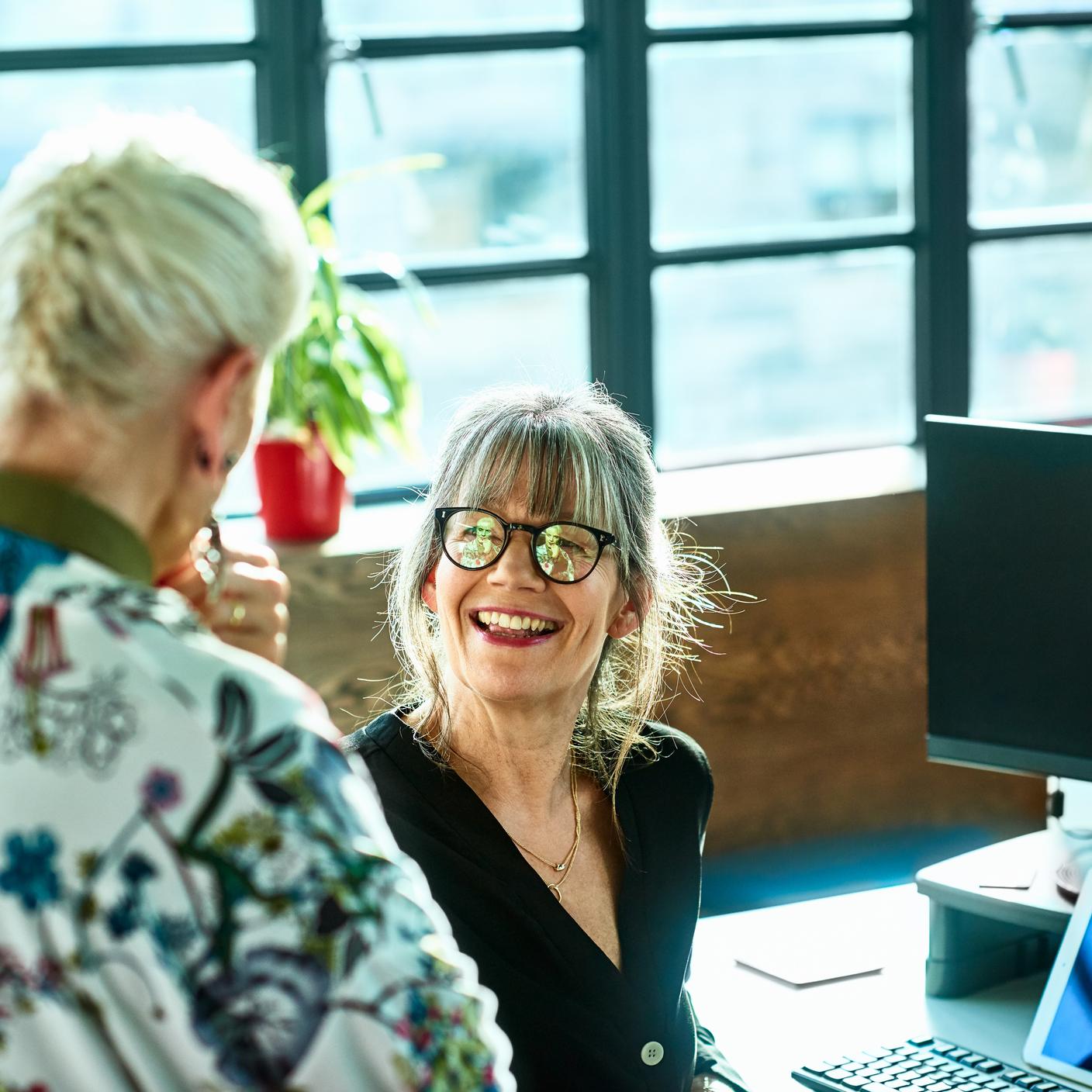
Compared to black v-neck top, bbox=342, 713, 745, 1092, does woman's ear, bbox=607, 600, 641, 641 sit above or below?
above

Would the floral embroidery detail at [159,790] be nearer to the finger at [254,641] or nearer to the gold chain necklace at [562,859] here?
the finger at [254,641]

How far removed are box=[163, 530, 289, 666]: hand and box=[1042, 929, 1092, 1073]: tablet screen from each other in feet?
3.04

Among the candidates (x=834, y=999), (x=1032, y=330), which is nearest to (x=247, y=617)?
(x=834, y=999)

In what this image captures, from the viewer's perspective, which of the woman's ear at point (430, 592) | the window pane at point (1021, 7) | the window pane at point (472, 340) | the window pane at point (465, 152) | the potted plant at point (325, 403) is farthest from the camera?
the window pane at point (1021, 7)

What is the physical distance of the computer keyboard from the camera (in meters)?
1.53

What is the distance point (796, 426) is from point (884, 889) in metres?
1.66

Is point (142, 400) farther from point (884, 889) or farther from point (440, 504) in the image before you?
point (884, 889)

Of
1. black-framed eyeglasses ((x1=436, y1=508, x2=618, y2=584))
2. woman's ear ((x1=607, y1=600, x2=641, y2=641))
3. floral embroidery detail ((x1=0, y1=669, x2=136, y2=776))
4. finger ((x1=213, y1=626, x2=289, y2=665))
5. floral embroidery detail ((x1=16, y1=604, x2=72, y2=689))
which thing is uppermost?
floral embroidery detail ((x1=16, y1=604, x2=72, y2=689))

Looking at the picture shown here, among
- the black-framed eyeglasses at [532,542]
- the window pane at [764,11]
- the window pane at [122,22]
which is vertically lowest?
the black-framed eyeglasses at [532,542]

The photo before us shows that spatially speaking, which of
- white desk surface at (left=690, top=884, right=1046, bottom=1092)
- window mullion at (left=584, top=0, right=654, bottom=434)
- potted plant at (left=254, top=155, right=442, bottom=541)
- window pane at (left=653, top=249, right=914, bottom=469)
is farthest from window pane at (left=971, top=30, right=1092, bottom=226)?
white desk surface at (left=690, top=884, right=1046, bottom=1092)

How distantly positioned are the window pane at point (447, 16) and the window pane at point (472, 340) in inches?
19.8

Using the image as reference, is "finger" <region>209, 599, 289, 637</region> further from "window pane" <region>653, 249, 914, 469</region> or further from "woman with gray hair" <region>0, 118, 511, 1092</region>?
"window pane" <region>653, 249, 914, 469</region>

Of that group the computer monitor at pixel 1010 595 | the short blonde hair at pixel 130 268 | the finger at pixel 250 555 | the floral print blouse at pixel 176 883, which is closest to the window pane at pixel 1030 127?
the computer monitor at pixel 1010 595

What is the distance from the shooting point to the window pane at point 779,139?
3414mm
